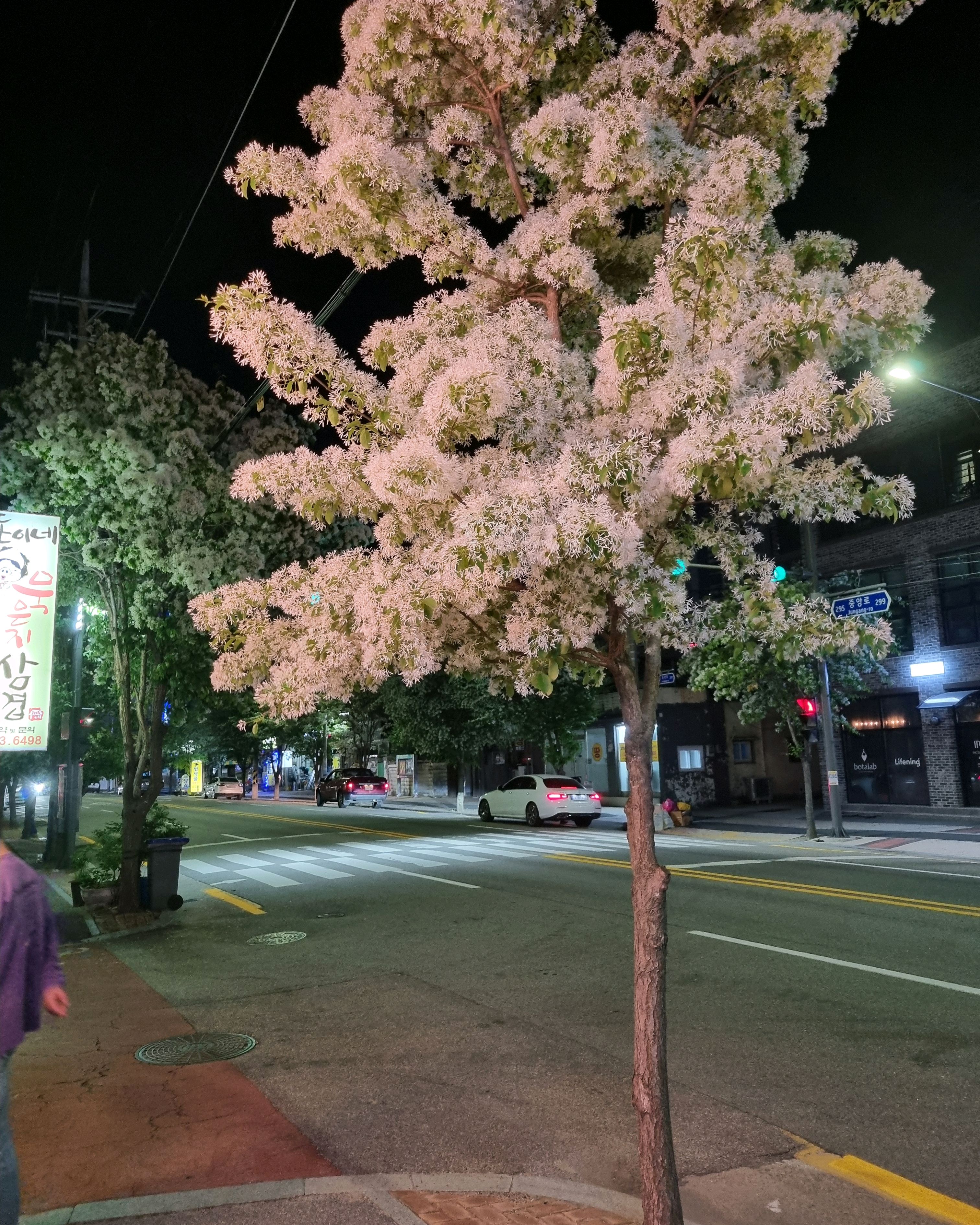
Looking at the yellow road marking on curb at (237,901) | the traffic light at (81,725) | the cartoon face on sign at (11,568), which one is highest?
the cartoon face on sign at (11,568)

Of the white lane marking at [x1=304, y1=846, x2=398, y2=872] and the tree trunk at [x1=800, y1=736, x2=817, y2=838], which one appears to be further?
the tree trunk at [x1=800, y1=736, x2=817, y2=838]

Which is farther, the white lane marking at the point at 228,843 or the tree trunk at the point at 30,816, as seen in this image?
the tree trunk at the point at 30,816

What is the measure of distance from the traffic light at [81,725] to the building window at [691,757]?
2388cm

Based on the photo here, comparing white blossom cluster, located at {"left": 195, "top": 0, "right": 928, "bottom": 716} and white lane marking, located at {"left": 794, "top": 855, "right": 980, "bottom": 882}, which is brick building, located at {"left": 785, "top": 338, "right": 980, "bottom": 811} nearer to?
white lane marking, located at {"left": 794, "top": 855, "right": 980, "bottom": 882}

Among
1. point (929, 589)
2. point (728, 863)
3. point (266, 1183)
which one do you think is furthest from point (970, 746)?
point (266, 1183)

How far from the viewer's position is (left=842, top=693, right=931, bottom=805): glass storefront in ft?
88.8

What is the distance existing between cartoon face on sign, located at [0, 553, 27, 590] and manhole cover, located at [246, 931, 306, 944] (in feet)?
16.7

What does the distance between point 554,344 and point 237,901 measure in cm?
1214

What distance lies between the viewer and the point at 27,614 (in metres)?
9.10

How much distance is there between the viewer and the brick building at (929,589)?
25266 mm

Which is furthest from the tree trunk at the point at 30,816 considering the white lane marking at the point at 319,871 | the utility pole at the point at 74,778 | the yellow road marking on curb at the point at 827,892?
the yellow road marking on curb at the point at 827,892

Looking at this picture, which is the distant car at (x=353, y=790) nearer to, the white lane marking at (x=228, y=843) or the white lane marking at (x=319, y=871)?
the white lane marking at (x=228, y=843)

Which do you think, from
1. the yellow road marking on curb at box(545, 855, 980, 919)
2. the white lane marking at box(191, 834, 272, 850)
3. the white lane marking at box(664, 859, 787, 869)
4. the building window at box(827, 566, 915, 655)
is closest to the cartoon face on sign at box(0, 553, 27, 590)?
the yellow road marking on curb at box(545, 855, 980, 919)

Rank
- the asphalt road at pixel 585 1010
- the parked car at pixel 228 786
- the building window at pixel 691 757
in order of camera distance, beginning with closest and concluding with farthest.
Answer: the asphalt road at pixel 585 1010
the building window at pixel 691 757
the parked car at pixel 228 786
